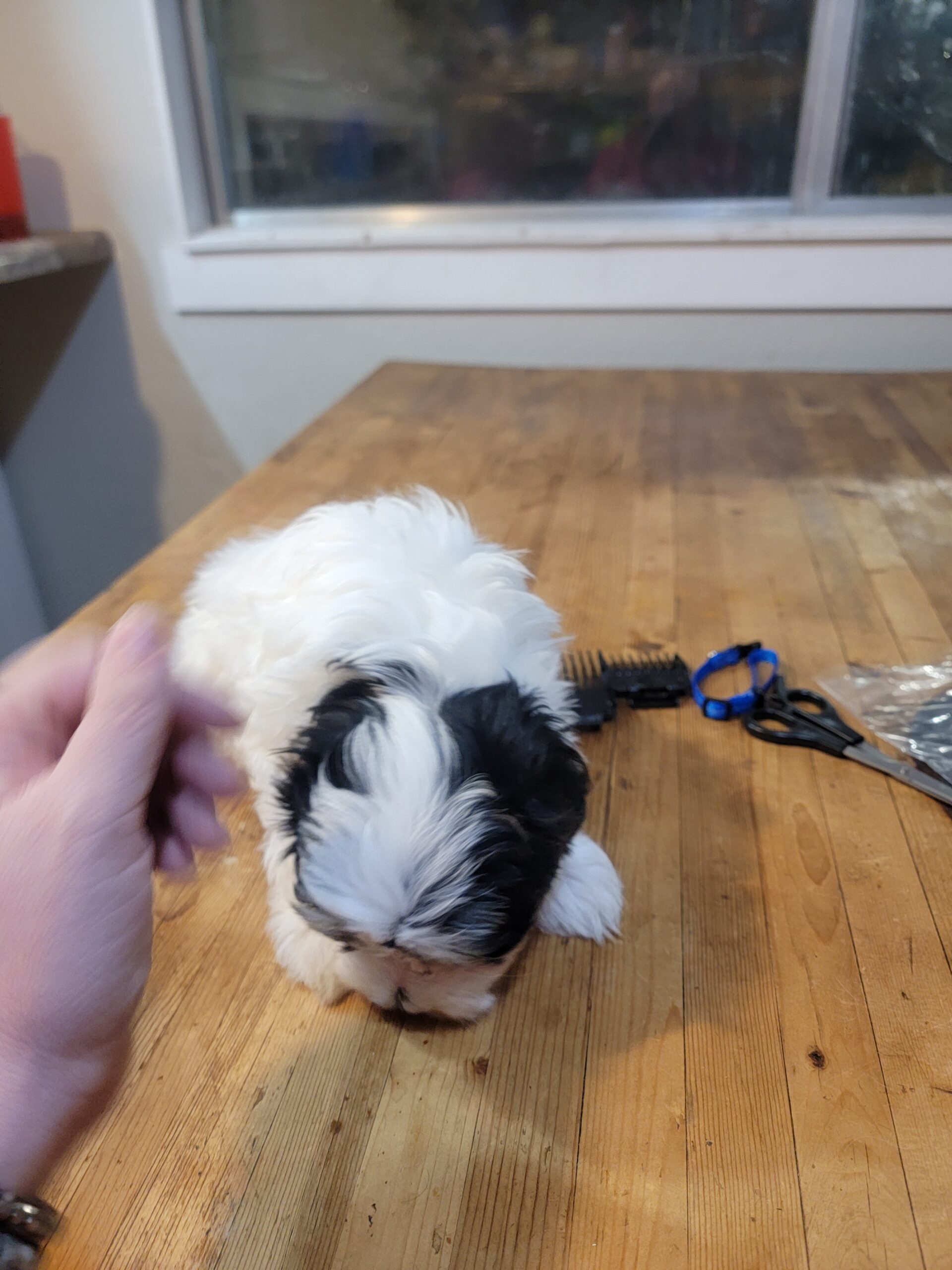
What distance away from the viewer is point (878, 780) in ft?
3.32

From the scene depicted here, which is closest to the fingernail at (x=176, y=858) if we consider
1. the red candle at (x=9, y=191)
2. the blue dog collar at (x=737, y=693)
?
the blue dog collar at (x=737, y=693)

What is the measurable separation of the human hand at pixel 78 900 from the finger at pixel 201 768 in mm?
75

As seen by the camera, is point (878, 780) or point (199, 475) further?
point (199, 475)

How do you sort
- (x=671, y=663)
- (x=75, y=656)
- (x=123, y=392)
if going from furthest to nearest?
(x=123, y=392)
(x=671, y=663)
(x=75, y=656)

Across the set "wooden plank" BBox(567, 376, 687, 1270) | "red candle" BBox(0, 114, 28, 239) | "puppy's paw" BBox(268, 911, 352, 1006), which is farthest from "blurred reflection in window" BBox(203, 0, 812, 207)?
"puppy's paw" BBox(268, 911, 352, 1006)

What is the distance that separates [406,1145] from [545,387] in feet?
6.52

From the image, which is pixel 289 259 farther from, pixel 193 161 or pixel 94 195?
pixel 94 195

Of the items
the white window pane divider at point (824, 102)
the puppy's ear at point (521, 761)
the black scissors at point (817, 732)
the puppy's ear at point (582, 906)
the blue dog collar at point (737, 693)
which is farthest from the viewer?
the white window pane divider at point (824, 102)

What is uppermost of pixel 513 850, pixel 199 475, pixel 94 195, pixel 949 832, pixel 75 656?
pixel 94 195

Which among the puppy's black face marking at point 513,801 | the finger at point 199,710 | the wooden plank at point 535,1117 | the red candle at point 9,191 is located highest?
the red candle at point 9,191

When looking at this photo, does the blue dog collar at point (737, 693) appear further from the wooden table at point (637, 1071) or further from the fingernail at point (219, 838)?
the fingernail at point (219, 838)

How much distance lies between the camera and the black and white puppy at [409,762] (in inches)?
25.8

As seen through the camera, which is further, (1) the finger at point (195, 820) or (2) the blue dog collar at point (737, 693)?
(2) the blue dog collar at point (737, 693)

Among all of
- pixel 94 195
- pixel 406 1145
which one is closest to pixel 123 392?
pixel 94 195
